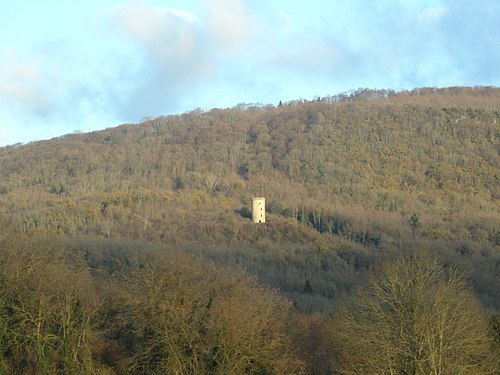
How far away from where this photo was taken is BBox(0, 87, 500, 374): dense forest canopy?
37531 millimetres

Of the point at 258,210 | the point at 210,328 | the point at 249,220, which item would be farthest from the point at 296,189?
the point at 210,328

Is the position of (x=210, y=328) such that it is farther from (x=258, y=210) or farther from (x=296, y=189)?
(x=296, y=189)

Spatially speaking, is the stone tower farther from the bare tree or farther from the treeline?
the bare tree

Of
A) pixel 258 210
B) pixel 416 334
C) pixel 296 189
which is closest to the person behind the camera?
pixel 416 334

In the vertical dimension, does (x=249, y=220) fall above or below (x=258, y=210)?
below

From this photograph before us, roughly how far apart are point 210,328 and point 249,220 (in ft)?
310

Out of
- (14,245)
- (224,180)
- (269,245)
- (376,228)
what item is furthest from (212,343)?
(224,180)

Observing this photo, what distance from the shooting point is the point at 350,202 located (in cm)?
14525

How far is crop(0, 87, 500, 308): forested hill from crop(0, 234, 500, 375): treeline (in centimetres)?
3448

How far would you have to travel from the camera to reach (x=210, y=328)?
3506 cm

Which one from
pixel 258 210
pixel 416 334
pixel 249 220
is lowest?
pixel 249 220

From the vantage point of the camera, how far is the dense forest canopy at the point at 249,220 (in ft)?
123

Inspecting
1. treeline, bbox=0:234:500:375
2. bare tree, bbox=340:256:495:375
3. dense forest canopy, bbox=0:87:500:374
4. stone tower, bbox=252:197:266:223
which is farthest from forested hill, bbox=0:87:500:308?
treeline, bbox=0:234:500:375

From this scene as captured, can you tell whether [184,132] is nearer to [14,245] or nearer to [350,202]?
[350,202]
